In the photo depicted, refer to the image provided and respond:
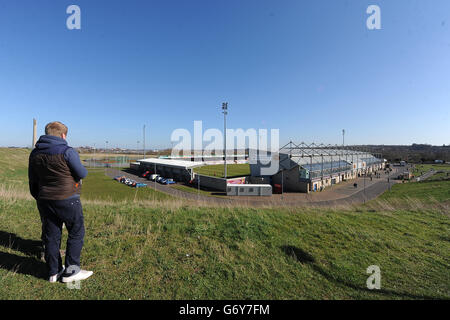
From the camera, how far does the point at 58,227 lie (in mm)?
3105

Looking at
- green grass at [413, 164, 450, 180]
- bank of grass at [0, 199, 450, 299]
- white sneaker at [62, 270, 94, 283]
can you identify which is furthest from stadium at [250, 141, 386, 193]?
white sneaker at [62, 270, 94, 283]

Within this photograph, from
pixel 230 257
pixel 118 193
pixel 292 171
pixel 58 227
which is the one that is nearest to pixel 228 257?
pixel 230 257

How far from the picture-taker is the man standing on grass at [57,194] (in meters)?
2.89

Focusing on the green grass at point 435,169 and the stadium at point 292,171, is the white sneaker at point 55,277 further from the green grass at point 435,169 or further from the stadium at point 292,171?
the green grass at point 435,169

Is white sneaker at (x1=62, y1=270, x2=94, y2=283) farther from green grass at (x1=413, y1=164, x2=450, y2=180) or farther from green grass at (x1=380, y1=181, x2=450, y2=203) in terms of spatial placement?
green grass at (x1=413, y1=164, x2=450, y2=180)

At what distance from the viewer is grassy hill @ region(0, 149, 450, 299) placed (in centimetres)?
304

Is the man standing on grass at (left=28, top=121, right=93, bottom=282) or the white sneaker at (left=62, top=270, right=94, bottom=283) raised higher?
the man standing on grass at (left=28, top=121, right=93, bottom=282)

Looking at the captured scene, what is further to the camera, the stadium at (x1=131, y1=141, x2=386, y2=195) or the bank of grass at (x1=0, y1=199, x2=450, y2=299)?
the stadium at (x1=131, y1=141, x2=386, y2=195)

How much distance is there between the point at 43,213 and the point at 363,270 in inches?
233

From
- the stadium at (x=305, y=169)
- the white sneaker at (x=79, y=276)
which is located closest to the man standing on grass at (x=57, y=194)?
the white sneaker at (x=79, y=276)

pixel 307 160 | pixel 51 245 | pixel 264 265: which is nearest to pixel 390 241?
pixel 264 265

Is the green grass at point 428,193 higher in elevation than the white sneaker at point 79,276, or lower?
lower

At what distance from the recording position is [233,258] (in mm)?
3963
